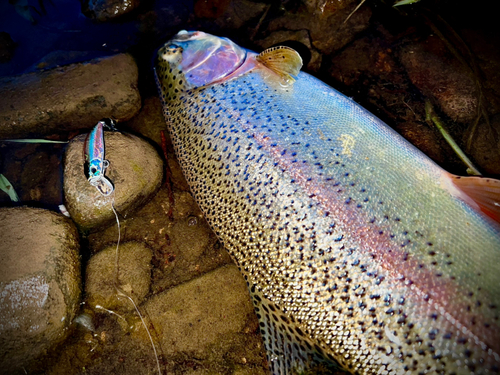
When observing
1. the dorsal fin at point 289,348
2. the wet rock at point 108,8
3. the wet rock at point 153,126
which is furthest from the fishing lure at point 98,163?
the wet rock at point 108,8

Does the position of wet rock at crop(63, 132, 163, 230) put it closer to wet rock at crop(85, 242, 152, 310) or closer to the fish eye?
wet rock at crop(85, 242, 152, 310)

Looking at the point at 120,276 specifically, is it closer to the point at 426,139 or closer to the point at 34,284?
the point at 34,284

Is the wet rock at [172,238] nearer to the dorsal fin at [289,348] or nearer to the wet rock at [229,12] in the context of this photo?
the dorsal fin at [289,348]

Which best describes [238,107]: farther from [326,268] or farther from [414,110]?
[414,110]

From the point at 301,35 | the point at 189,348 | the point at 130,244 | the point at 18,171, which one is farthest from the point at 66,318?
the point at 301,35

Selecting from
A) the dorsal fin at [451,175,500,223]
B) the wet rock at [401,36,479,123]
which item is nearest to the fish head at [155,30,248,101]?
the wet rock at [401,36,479,123]
